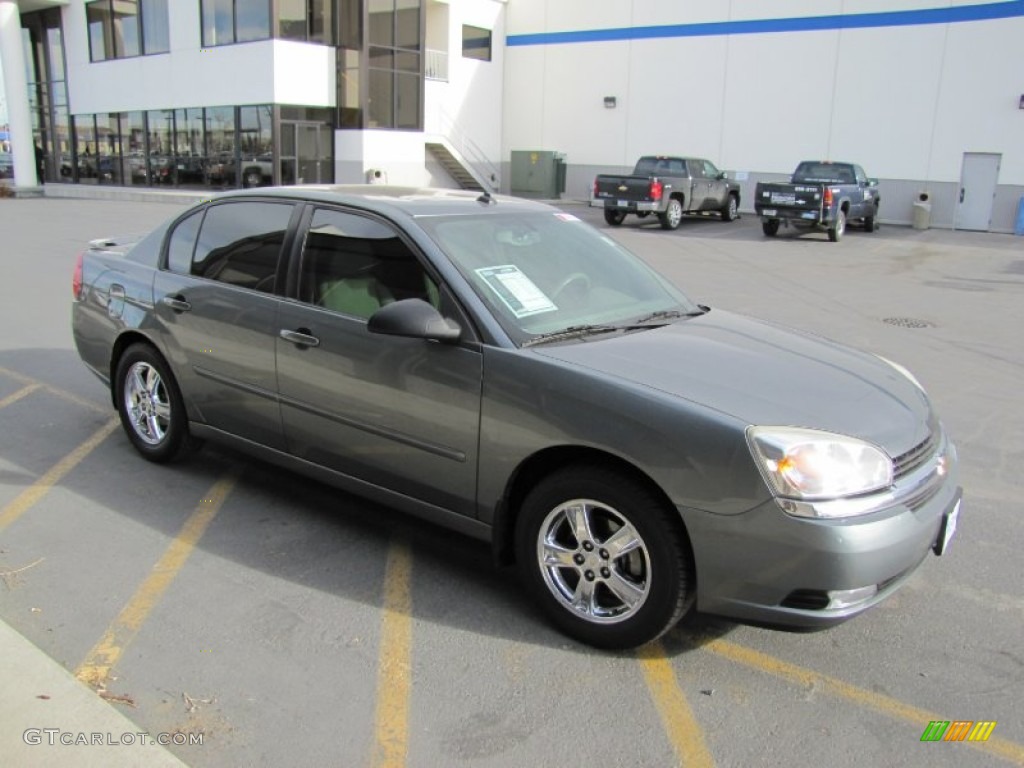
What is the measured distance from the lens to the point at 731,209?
2638cm

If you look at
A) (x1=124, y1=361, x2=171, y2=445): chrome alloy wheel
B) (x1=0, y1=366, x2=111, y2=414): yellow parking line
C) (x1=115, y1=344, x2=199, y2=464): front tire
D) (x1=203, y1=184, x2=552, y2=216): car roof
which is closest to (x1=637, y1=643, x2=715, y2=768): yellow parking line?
(x1=203, y1=184, x2=552, y2=216): car roof

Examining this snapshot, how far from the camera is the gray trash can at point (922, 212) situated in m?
25.1

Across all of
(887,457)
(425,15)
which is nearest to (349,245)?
(887,457)

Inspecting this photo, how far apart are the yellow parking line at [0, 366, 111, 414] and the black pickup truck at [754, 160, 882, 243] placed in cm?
1788

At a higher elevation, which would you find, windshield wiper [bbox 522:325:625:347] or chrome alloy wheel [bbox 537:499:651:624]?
windshield wiper [bbox 522:325:625:347]

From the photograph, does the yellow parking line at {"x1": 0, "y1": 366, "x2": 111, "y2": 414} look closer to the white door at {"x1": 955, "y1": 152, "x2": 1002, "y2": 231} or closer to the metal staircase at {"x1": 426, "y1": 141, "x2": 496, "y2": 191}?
the white door at {"x1": 955, "y1": 152, "x2": 1002, "y2": 231}

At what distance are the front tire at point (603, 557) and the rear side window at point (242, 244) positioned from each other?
198cm

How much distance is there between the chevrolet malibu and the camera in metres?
2.87

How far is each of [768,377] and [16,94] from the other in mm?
36030

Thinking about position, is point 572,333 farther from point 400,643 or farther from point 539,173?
point 539,173

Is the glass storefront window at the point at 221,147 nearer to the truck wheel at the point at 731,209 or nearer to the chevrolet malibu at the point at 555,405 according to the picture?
the truck wheel at the point at 731,209

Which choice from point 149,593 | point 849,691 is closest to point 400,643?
point 149,593

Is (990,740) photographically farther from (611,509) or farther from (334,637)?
(334,637)

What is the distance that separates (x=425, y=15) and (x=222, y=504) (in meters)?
28.7
